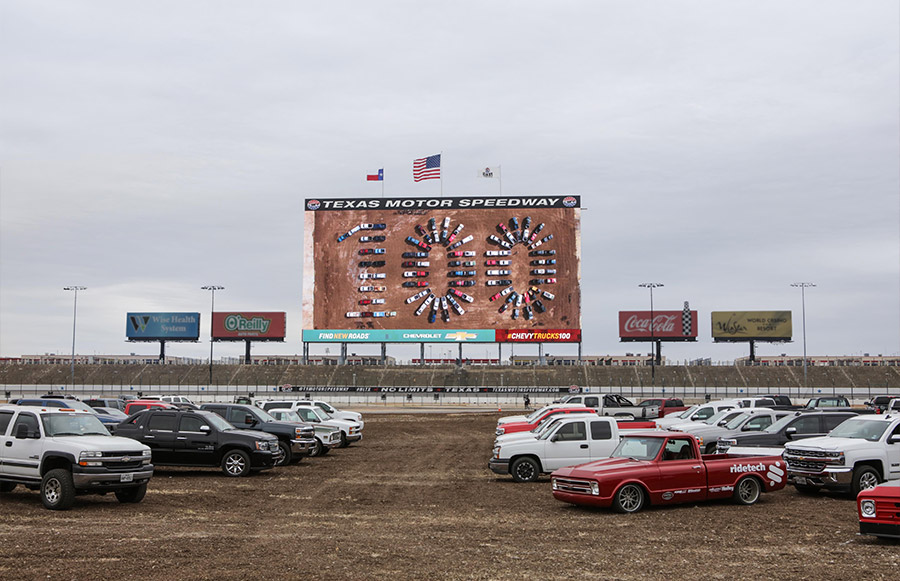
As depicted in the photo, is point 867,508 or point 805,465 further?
point 805,465

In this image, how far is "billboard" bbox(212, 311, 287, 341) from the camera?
11131cm

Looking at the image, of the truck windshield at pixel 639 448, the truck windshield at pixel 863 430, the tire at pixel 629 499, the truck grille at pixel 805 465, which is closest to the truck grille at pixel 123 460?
the tire at pixel 629 499

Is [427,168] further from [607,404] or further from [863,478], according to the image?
[863,478]

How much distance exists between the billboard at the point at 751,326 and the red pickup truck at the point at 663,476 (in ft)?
327

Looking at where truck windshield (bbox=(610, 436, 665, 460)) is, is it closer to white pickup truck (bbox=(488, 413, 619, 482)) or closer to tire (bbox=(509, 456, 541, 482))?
white pickup truck (bbox=(488, 413, 619, 482))

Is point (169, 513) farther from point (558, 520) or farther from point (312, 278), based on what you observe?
point (312, 278)

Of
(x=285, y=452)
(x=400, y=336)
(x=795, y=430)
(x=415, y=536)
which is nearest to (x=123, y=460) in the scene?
(x=415, y=536)

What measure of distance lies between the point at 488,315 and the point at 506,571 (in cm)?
6773

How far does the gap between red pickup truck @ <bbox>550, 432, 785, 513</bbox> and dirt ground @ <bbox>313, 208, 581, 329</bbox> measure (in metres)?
61.1

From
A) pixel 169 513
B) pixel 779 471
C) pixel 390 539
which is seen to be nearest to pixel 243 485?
pixel 169 513

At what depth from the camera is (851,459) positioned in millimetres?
16594

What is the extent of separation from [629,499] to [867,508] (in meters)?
4.32

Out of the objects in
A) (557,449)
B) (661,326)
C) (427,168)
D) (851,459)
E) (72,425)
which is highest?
(427,168)

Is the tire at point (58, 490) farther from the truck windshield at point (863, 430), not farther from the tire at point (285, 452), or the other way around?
the truck windshield at point (863, 430)
